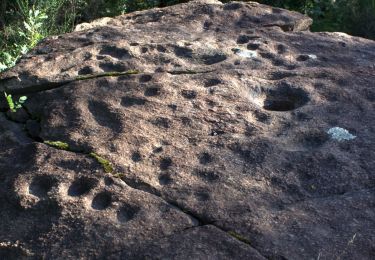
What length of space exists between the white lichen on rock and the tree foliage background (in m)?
3.26

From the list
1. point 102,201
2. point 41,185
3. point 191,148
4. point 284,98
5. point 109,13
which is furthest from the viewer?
point 109,13

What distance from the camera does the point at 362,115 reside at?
10.0ft

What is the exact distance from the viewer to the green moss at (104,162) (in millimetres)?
2676

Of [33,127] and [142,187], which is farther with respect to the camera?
[33,127]

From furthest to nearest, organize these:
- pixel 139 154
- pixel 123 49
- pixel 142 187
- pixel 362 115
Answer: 1. pixel 123 49
2. pixel 362 115
3. pixel 139 154
4. pixel 142 187

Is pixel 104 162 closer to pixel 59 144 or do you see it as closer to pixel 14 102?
pixel 59 144

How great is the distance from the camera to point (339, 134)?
290 cm

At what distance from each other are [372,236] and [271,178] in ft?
1.57

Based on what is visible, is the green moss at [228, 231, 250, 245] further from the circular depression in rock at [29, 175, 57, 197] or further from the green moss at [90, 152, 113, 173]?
the circular depression in rock at [29, 175, 57, 197]

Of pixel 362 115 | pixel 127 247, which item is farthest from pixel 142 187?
pixel 362 115

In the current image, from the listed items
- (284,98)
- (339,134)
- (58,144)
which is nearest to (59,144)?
(58,144)

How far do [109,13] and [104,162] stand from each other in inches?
163

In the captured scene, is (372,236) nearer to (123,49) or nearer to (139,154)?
(139,154)

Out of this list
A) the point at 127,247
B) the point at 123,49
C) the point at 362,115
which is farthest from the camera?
the point at 123,49
